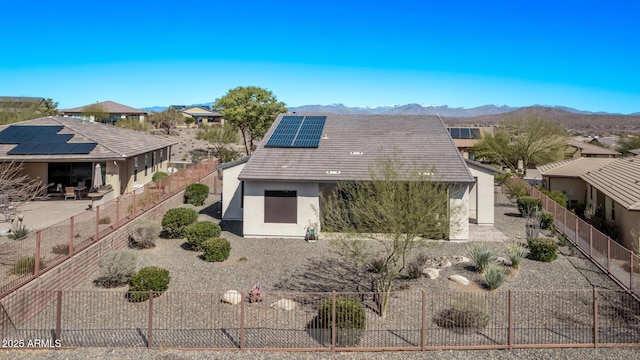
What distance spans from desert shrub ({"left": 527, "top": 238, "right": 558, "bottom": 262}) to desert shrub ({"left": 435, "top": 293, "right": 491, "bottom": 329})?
698 cm

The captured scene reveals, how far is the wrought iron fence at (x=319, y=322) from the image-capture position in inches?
390

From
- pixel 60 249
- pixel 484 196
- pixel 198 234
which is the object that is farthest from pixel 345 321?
pixel 484 196

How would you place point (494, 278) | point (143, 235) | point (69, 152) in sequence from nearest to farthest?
point (494, 278) < point (143, 235) < point (69, 152)

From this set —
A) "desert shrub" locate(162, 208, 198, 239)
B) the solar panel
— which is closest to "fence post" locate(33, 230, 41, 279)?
"desert shrub" locate(162, 208, 198, 239)

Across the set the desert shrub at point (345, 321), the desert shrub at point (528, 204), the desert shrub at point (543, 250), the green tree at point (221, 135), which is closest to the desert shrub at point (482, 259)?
the desert shrub at point (543, 250)

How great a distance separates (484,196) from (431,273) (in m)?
9.25

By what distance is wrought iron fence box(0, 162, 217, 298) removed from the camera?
11336mm

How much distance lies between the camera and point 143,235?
17.4 meters

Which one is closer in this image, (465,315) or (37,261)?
(465,315)

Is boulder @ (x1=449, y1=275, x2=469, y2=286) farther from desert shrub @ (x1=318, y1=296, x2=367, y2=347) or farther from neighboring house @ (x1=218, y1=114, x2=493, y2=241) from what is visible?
desert shrub @ (x1=318, y1=296, x2=367, y2=347)

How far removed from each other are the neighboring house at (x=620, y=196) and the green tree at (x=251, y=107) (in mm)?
34501

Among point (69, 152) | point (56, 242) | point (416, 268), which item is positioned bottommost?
point (416, 268)

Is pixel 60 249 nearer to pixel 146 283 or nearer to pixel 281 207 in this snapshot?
pixel 146 283

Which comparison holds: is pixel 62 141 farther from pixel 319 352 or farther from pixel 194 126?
pixel 194 126
